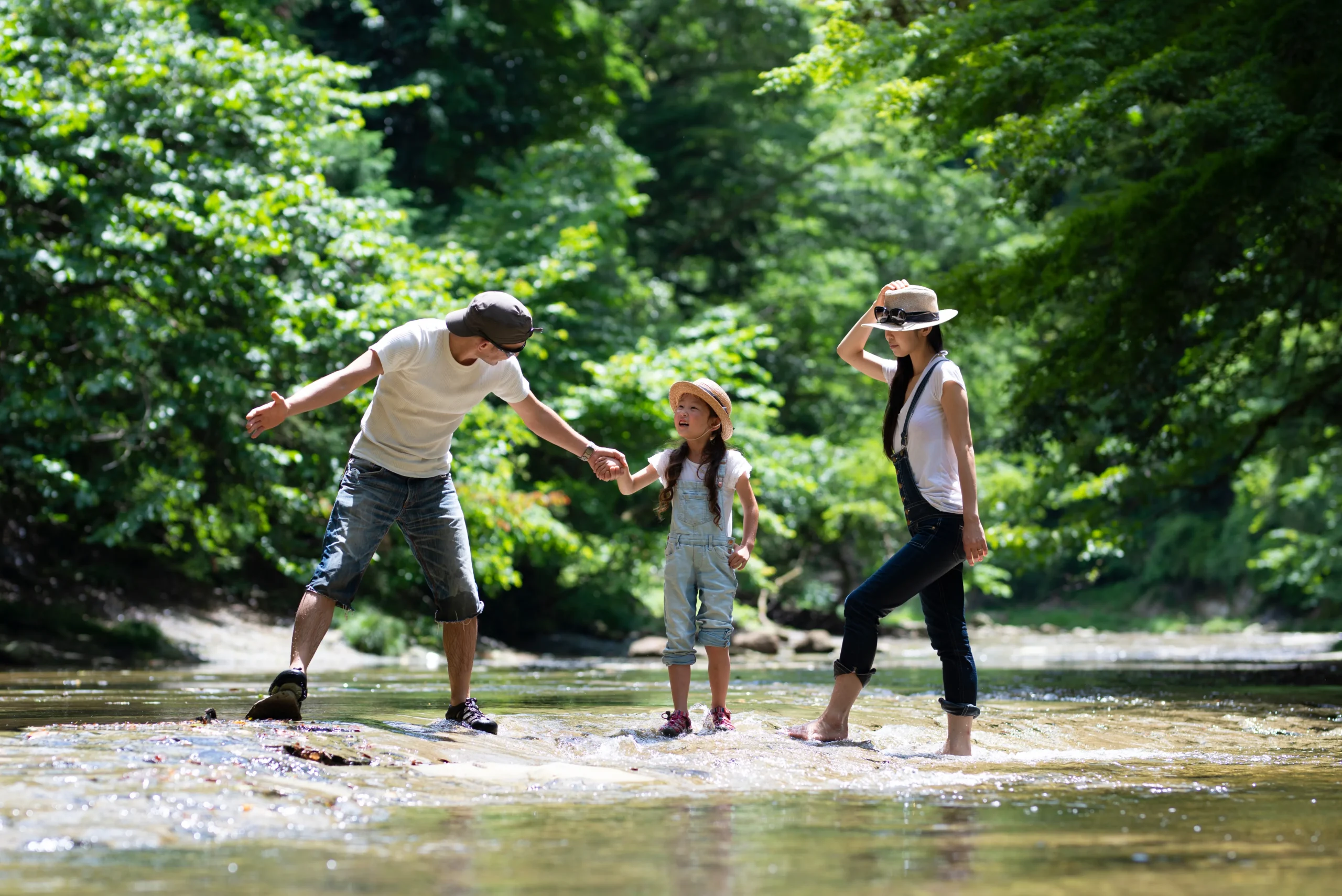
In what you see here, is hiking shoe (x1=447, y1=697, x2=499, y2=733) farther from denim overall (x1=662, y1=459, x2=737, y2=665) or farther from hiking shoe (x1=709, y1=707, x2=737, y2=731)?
hiking shoe (x1=709, y1=707, x2=737, y2=731)

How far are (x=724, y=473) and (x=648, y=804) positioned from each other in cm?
236

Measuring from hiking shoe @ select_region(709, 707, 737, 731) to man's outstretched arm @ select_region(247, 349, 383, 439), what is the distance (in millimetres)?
2117

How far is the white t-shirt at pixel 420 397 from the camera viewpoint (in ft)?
19.2

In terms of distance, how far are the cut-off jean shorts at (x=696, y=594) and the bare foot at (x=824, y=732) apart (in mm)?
532

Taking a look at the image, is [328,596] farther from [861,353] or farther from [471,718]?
[861,353]

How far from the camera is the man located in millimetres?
5699

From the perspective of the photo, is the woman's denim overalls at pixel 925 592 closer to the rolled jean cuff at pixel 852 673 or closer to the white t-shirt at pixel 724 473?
the rolled jean cuff at pixel 852 673

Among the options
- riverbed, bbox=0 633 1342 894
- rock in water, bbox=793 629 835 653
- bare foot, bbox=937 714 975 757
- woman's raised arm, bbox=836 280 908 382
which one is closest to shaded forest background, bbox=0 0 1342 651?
rock in water, bbox=793 629 835 653

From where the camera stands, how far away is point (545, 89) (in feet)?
90.4

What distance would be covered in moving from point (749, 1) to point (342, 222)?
16.2 m

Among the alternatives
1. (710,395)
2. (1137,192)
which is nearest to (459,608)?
(710,395)

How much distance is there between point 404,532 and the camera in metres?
6.02

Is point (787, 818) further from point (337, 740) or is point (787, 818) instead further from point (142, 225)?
point (142, 225)

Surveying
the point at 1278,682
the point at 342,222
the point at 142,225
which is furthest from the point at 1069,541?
the point at 142,225
